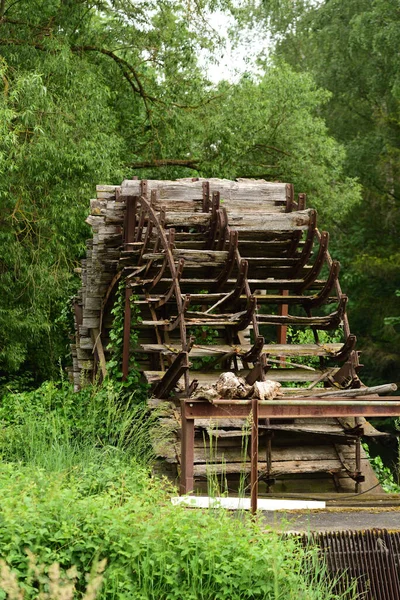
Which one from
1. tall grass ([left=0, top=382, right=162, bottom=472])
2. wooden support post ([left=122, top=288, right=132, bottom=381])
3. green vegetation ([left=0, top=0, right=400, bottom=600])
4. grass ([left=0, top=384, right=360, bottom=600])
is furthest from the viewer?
wooden support post ([left=122, top=288, right=132, bottom=381])

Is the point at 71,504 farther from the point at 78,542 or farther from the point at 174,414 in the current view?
the point at 174,414

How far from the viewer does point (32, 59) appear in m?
17.7

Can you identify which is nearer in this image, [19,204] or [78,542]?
[78,542]

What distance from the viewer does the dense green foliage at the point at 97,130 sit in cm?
1650

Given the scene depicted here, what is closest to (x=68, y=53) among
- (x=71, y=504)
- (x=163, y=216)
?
(x=163, y=216)

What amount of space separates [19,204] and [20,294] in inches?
69.1

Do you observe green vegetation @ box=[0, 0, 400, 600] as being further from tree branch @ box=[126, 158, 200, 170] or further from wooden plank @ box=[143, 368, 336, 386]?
wooden plank @ box=[143, 368, 336, 386]

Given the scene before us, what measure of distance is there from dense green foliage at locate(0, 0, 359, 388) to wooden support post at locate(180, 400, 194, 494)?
697 centimetres

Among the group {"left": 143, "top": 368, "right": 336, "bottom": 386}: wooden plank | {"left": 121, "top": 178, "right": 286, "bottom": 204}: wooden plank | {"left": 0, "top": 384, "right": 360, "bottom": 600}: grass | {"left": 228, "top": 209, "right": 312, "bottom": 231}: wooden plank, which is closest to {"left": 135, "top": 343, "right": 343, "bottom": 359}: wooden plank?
{"left": 143, "top": 368, "right": 336, "bottom": 386}: wooden plank

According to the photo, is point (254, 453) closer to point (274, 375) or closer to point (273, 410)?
point (273, 410)

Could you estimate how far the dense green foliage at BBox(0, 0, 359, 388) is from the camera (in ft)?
54.1

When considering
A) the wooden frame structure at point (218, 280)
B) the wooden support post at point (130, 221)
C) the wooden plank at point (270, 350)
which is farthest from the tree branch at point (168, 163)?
the wooden plank at point (270, 350)

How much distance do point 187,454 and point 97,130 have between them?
9.73m

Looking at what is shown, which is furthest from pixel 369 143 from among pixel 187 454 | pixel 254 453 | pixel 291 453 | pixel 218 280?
pixel 254 453
